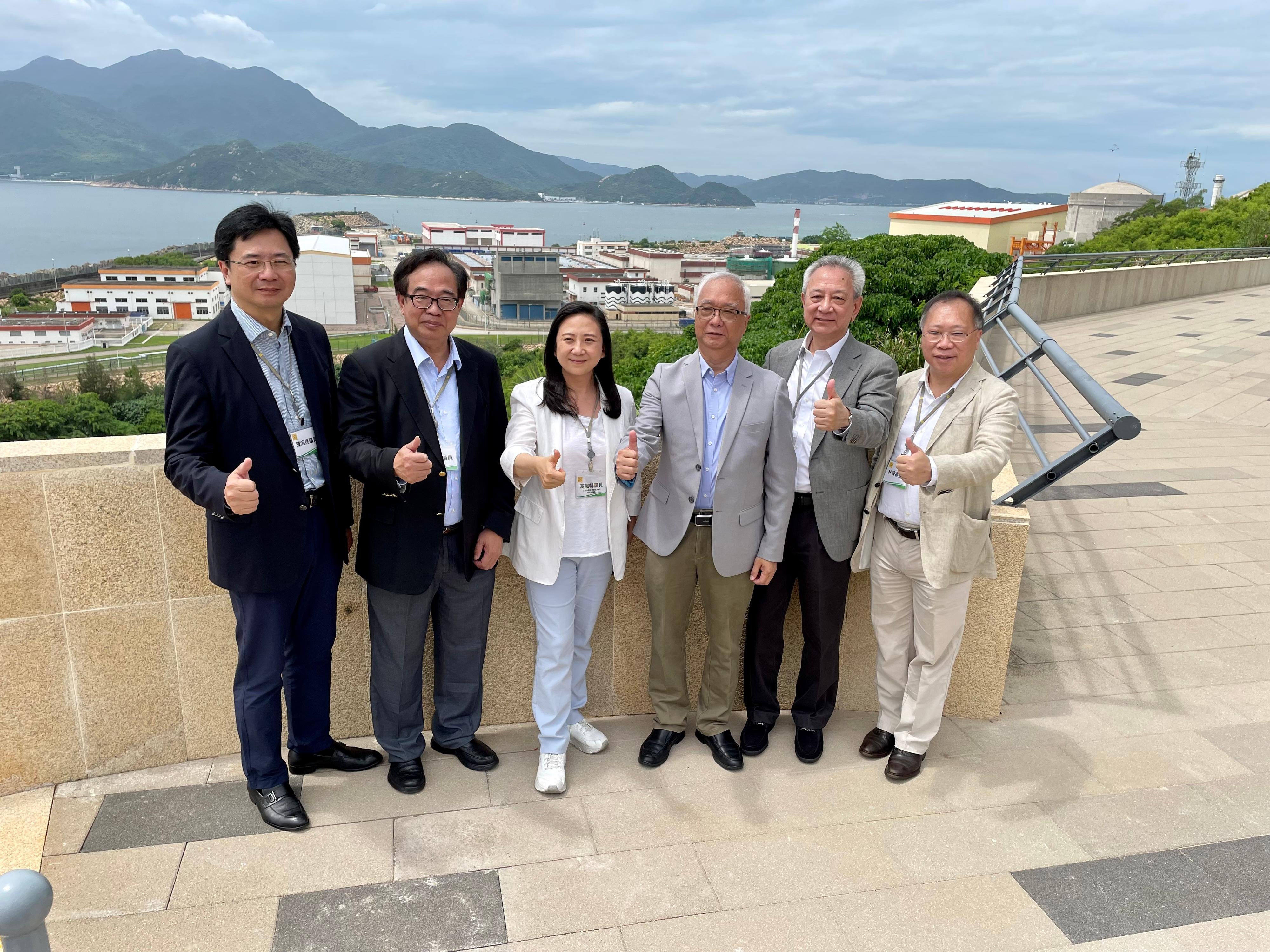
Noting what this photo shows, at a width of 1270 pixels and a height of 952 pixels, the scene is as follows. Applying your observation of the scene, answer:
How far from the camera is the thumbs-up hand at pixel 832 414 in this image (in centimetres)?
260

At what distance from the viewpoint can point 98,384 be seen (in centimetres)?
5403

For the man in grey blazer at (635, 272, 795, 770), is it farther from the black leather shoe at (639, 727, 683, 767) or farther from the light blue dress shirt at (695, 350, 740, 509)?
the black leather shoe at (639, 727, 683, 767)

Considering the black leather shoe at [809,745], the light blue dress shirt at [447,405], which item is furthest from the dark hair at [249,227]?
the black leather shoe at [809,745]

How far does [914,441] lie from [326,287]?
88836 mm

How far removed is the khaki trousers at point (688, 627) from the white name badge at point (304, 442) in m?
1.25

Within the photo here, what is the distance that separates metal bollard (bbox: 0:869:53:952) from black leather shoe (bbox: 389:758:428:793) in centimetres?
169

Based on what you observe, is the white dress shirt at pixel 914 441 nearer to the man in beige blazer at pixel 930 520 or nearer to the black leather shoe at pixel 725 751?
the man in beige blazer at pixel 930 520

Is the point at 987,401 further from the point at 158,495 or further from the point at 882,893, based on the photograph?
the point at 158,495

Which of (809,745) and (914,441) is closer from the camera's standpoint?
(914,441)

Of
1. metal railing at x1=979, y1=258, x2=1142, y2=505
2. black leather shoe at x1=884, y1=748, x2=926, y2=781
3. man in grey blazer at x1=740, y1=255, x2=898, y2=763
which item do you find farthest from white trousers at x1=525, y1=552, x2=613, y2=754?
metal railing at x1=979, y1=258, x2=1142, y2=505

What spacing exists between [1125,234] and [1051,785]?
34.8 m

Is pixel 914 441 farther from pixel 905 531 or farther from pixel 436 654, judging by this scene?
pixel 436 654

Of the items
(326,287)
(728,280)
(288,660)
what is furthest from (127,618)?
(326,287)

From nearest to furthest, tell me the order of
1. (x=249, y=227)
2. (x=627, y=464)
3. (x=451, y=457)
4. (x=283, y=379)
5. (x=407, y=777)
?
1. (x=249, y=227)
2. (x=283, y=379)
3. (x=627, y=464)
4. (x=451, y=457)
5. (x=407, y=777)
